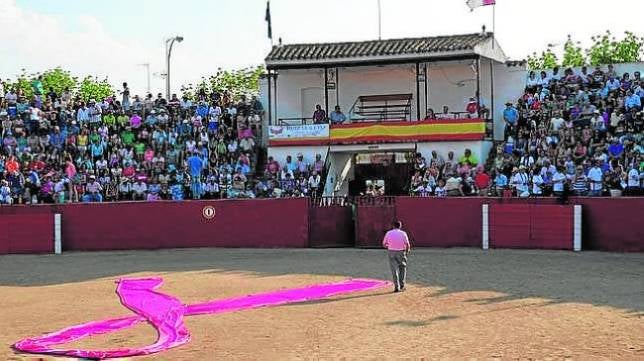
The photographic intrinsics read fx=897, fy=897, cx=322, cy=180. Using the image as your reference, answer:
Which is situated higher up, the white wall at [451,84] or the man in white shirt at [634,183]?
the white wall at [451,84]

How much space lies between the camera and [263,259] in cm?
2225

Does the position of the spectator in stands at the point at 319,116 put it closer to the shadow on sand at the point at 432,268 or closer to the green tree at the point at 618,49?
the shadow on sand at the point at 432,268

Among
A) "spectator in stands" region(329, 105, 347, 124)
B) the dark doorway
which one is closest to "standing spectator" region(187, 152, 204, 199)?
"spectator in stands" region(329, 105, 347, 124)

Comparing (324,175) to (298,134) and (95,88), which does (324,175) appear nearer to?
(298,134)

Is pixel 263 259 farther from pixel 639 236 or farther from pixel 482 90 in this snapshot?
pixel 482 90

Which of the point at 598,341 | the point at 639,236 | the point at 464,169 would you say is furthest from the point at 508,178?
the point at 598,341

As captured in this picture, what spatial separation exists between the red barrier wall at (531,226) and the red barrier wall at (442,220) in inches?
20.8

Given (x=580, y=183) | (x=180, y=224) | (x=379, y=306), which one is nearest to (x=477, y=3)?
(x=580, y=183)

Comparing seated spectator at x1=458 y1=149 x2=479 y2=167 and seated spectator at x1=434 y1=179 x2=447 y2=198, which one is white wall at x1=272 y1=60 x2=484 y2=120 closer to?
seated spectator at x1=458 y1=149 x2=479 y2=167

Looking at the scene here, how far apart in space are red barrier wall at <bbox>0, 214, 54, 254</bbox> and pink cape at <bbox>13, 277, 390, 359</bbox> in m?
8.30

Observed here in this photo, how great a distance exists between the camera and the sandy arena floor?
36.2 feet

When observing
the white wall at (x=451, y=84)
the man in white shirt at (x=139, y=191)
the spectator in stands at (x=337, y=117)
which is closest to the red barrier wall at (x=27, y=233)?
the man in white shirt at (x=139, y=191)

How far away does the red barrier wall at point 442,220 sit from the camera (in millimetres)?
24188

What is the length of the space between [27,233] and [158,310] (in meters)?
12.9
